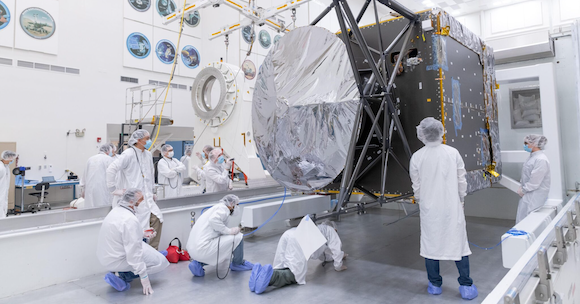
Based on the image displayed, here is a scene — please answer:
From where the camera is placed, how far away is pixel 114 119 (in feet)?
29.0

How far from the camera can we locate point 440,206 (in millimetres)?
2814

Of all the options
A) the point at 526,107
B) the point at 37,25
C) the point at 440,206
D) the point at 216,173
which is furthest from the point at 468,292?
the point at 37,25

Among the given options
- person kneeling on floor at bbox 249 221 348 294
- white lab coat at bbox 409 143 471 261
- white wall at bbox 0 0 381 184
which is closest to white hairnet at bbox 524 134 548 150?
white lab coat at bbox 409 143 471 261

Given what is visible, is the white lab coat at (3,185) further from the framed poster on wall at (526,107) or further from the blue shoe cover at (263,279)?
the framed poster on wall at (526,107)

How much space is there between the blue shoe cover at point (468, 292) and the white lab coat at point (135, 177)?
3.15m

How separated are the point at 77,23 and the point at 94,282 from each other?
7.31 m

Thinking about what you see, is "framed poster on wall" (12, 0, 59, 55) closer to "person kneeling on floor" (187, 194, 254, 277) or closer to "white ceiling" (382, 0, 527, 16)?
"person kneeling on floor" (187, 194, 254, 277)

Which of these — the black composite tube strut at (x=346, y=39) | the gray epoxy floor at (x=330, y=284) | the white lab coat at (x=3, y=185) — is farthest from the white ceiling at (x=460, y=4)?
the white lab coat at (x=3, y=185)

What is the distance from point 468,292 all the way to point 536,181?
1.96 metres

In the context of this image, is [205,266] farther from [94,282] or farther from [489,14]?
[489,14]

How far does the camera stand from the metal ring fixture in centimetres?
662

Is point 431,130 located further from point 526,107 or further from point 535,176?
point 526,107

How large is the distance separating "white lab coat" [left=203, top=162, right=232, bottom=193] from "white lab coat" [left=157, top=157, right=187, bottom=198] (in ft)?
1.85

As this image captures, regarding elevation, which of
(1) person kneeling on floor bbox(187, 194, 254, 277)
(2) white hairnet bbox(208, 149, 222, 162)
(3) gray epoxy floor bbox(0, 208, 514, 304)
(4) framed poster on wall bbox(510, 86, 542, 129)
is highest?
(4) framed poster on wall bbox(510, 86, 542, 129)
